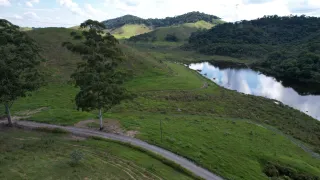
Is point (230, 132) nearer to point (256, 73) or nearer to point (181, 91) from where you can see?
point (181, 91)

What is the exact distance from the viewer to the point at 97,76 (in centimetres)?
4456

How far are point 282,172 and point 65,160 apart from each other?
34.5 metres

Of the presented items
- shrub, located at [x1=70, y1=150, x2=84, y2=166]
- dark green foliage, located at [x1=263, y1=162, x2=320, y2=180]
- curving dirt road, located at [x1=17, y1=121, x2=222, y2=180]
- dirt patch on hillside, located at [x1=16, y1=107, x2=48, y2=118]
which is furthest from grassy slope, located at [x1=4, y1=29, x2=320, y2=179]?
shrub, located at [x1=70, y1=150, x2=84, y2=166]

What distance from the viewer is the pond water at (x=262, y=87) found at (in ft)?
317

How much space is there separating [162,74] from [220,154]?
75.4 metres

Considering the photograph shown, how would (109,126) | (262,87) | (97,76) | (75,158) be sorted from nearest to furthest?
1. (75,158)
2. (97,76)
3. (109,126)
4. (262,87)

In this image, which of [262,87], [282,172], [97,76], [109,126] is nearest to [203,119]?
[282,172]

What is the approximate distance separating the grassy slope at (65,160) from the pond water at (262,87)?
6976cm

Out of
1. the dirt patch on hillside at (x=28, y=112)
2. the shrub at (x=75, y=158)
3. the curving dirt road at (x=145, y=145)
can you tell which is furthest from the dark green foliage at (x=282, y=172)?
the dirt patch on hillside at (x=28, y=112)

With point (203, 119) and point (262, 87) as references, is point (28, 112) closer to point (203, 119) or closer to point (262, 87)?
point (203, 119)

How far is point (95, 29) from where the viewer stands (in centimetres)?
4984

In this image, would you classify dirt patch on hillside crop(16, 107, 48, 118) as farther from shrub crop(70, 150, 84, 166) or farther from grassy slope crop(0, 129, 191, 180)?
shrub crop(70, 150, 84, 166)

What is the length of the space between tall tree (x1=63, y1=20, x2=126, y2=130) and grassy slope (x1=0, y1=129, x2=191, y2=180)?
6.78 metres

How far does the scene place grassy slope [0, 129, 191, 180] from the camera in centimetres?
2816
